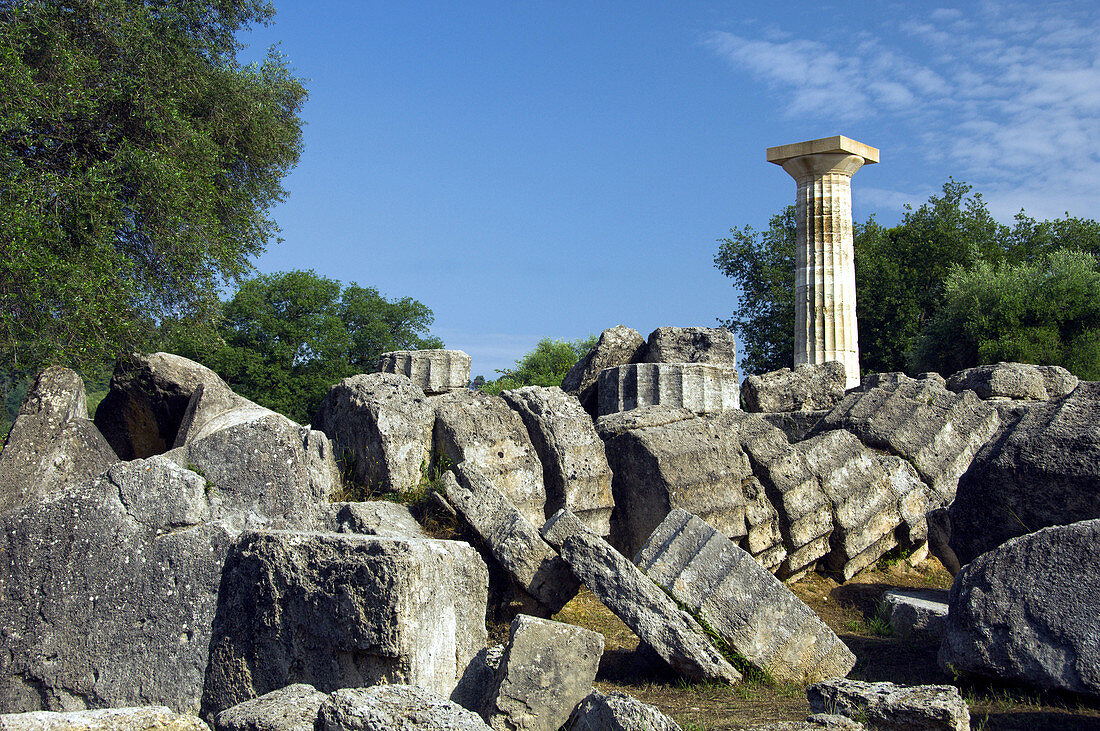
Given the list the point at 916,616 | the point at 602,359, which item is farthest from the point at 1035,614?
the point at 602,359

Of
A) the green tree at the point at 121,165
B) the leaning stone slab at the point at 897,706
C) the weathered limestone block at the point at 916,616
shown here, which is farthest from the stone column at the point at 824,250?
the leaning stone slab at the point at 897,706

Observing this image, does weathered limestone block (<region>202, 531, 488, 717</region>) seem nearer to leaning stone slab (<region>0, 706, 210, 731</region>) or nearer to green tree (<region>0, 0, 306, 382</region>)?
leaning stone slab (<region>0, 706, 210, 731</region>)

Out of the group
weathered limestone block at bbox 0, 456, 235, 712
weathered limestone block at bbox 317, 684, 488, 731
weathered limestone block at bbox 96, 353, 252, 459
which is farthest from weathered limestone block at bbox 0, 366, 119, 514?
weathered limestone block at bbox 317, 684, 488, 731

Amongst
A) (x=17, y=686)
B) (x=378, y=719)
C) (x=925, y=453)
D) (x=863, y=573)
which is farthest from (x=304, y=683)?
(x=925, y=453)

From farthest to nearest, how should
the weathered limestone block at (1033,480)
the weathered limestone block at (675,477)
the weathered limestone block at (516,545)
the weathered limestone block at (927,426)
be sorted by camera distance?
1. the weathered limestone block at (927,426)
2. the weathered limestone block at (675,477)
3. the weathered limestone block at (516,545)
4. the weathered limestone block at (1033,480)

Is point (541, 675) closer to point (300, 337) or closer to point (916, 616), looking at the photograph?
point (916, 616)

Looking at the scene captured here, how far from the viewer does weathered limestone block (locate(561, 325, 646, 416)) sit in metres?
10.5

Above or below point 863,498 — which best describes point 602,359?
above

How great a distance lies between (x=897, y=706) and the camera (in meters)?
3.65

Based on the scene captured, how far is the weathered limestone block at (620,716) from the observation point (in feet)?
11.8

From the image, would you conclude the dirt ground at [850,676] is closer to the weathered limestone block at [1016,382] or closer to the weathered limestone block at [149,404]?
the weathered limestone block at [1016,382]

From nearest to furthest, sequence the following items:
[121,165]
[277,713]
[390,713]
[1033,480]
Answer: [390,713] < [277,713] < [1033,480] < [121,165]

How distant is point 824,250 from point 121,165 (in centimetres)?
1324

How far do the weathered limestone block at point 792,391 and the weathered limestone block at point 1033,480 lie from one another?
4.44 metres
